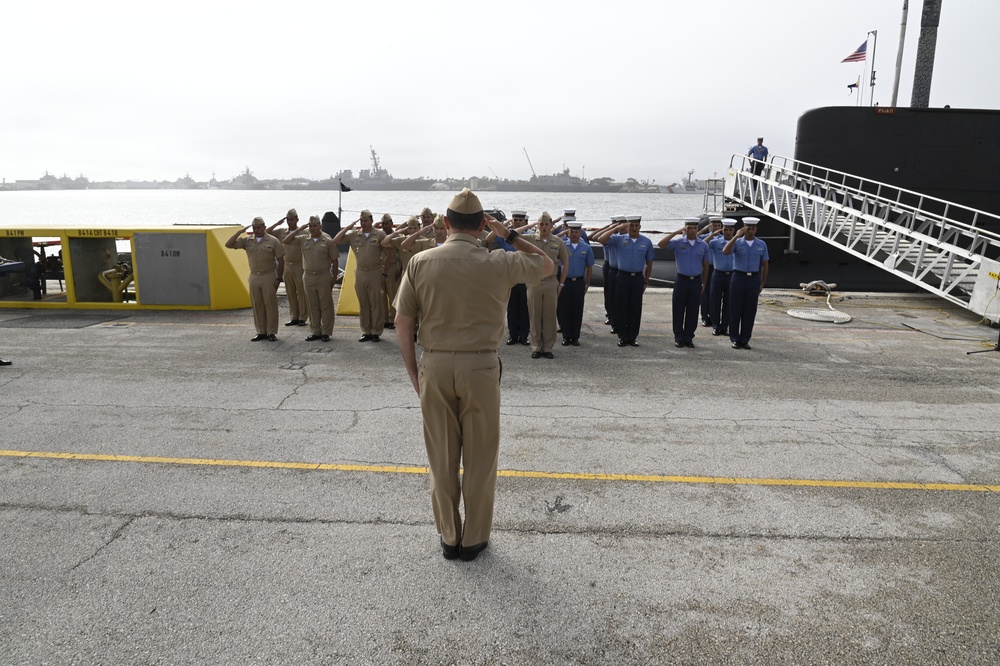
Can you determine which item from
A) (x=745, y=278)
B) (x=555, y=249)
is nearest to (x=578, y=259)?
(x=555, y=249)

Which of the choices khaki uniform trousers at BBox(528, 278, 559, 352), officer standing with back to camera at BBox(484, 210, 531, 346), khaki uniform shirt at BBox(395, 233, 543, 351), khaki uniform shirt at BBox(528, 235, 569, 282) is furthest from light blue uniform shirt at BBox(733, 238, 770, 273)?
khaki uniform shirt at BBox(395, 233, 543, 351)

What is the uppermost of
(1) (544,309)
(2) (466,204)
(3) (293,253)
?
(2) (466,204)

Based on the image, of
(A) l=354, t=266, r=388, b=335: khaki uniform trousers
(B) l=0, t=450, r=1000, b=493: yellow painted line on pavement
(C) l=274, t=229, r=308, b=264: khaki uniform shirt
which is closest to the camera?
(B) l=0, t=450, r=1000, b=493: yellow painted line on pavement

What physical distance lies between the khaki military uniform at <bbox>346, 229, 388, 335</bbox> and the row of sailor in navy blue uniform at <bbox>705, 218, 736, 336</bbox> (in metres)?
4.89

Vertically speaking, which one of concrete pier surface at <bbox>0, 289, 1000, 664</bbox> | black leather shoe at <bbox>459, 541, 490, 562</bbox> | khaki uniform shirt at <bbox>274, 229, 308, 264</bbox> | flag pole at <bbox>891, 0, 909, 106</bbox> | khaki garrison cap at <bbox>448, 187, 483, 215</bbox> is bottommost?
concrete pier surface at <bbox>0, 289, 1000, 664</bbox>

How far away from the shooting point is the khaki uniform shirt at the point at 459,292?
3443 millimetres

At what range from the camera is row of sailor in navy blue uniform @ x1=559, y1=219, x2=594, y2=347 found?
962cm

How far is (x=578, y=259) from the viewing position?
379 inches

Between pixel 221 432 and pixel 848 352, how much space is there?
25.5 feet

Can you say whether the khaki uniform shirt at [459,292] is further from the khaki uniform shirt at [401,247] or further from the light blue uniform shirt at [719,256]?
the light blue uniform shirt at [719,256]

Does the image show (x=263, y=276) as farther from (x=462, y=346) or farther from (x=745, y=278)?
(x=462, y=346)

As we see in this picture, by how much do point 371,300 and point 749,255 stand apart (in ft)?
17.7

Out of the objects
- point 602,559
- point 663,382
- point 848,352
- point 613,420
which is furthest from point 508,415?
point 848,352

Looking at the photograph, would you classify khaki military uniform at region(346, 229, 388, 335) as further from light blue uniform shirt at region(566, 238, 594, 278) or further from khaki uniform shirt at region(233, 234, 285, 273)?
light blue uniform shirt at region(566, 238, 594, 278)
